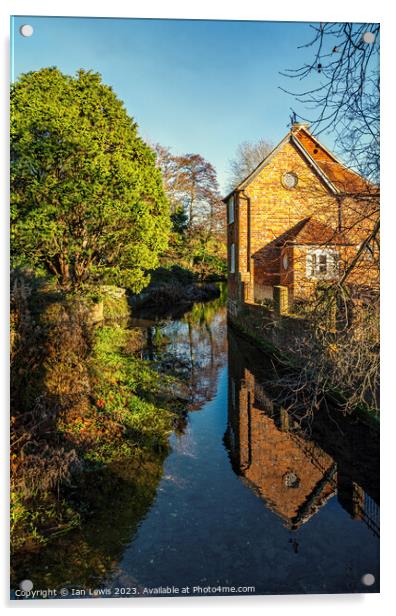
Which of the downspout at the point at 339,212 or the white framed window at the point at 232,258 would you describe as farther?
the white framed window at the point at 232,258

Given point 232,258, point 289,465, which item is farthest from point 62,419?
point 232,258

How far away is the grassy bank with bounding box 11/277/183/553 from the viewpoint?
5129 mm

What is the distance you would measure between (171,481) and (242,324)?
12252 mm

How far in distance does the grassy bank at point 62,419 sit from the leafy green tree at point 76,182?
1.81 meters

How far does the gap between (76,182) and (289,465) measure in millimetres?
8294

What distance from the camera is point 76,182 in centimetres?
1027

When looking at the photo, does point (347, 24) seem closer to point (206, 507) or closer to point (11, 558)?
point (206, 507)

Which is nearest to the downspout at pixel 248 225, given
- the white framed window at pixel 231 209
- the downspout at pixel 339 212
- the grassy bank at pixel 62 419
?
the white framed window at pixel 231 209

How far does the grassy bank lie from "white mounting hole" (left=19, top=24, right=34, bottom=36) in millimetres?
3078

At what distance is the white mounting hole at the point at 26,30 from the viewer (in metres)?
4.61

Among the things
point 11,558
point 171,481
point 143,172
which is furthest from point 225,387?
point 143,172

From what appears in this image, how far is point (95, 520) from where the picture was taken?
5.14 metres

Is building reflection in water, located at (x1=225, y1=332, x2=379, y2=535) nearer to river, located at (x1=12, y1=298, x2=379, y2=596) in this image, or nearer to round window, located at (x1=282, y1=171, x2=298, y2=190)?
river, located at (x1=12, y1=298, x2=379, y2=596)

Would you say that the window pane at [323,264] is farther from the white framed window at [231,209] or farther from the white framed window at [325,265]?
the white framed window at [231,209]
